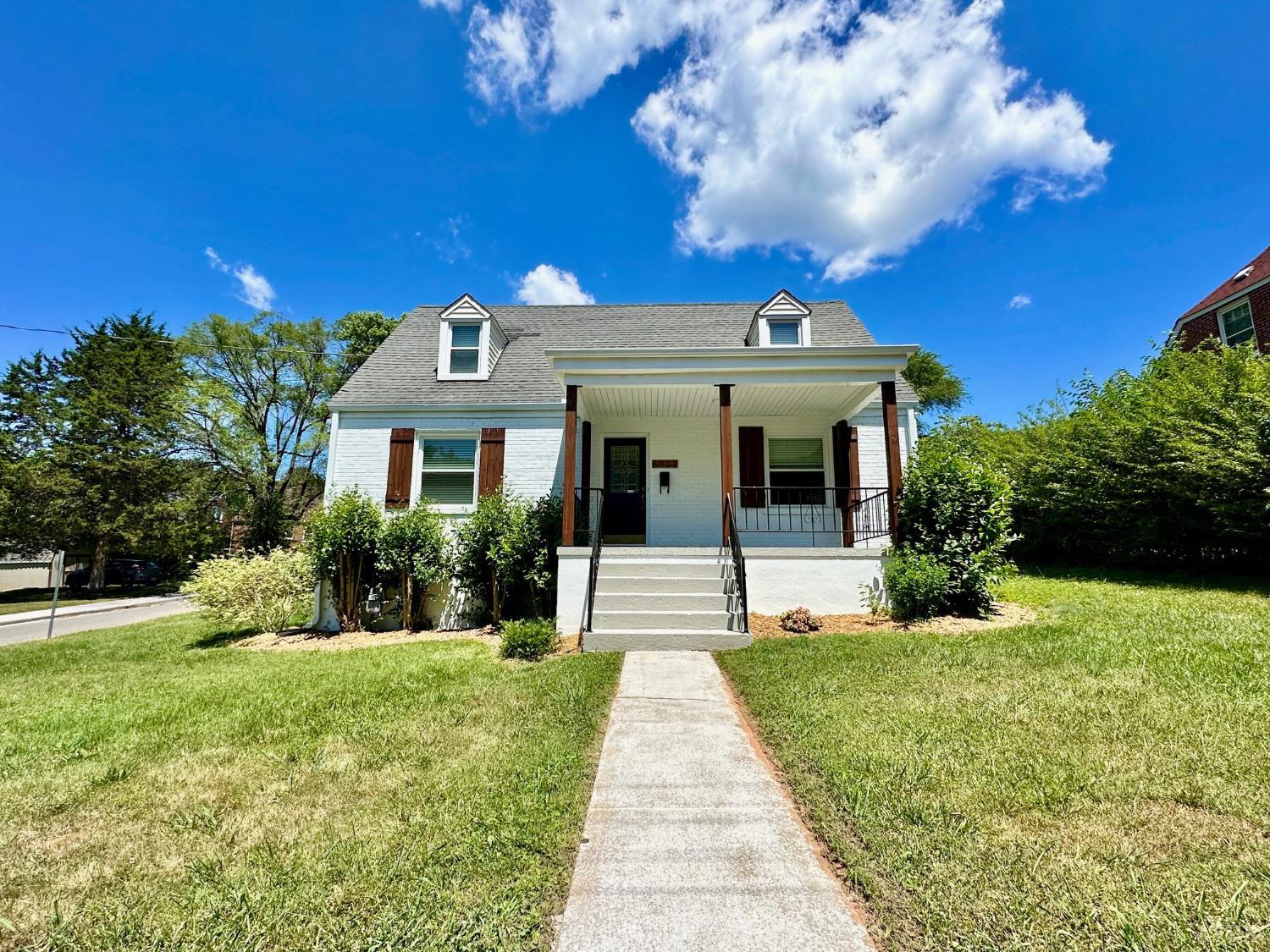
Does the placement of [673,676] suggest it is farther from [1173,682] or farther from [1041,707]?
[1173,682]

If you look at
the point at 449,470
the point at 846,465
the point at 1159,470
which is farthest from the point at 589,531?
the point at 1159,470

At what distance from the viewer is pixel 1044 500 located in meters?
12.3

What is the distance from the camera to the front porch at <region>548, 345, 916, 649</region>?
288 inches

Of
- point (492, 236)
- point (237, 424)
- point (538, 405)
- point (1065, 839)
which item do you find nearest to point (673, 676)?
point (1065, 839)

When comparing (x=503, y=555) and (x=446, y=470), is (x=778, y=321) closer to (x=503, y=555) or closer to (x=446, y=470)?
A: (x=503, y=555)

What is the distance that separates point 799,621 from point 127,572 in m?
29.9

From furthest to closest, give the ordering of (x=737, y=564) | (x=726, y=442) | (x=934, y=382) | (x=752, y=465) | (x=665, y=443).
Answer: (x=934, y=382)
(x=665, y=443)
(x=752, y=465)
(x=726, y=442)
(x=737, y=564)

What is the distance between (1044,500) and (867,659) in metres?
10.5

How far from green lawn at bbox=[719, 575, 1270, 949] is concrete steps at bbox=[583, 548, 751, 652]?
3.59 feet

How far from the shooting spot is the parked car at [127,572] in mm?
22578

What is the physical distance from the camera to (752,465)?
1057 centimetres

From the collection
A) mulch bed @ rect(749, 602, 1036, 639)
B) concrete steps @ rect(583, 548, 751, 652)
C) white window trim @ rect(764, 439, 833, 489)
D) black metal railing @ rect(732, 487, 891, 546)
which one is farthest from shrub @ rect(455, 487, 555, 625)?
white window trim @ rect(764, 439, 833, 489)

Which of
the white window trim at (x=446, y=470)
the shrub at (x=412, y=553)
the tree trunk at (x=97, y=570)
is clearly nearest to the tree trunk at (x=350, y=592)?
the shrub at (x=412, y=553)

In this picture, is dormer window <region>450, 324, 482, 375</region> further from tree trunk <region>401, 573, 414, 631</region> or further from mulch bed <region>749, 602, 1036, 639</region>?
mulch bed <region>749, 602, 1036, 639</region>
